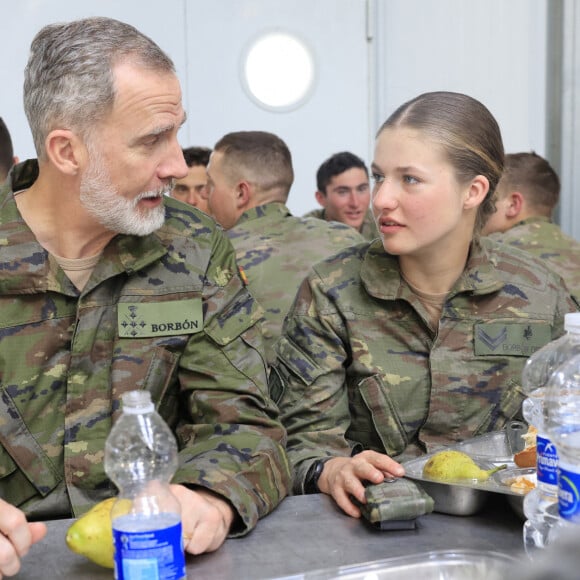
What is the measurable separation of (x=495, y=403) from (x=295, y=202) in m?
4.07

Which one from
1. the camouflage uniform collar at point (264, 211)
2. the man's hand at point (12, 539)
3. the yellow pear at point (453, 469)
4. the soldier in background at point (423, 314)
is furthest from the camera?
the camouflage uniform collar at point (264, 211)

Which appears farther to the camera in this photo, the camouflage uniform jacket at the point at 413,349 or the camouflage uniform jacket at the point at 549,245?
the camouflage uniform jacket at the point at 549,245

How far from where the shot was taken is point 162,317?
1.63m

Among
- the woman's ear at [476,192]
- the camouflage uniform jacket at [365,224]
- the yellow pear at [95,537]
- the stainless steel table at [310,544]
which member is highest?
the woman's ear at [476,192]

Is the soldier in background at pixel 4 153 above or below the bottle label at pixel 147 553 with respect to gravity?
above

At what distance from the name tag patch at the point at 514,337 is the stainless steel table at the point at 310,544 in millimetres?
637

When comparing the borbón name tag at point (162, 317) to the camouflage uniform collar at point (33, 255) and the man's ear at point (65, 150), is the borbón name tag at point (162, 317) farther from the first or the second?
the man's ear at point (65, 150)

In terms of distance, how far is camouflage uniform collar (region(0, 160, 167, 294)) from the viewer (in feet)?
5.11

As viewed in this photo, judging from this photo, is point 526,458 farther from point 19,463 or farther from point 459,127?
point 19,463

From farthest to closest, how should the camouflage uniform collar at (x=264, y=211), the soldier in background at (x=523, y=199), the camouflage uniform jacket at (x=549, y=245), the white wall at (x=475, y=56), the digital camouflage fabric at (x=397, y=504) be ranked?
the white wall at (x=475, y=56), the soldier in background at (x=523, y=199), the camouflage uniform collar at (x=264, y=211), the camouflage uniform jacket at (x=549, y=245), the digital camouflage fabric at (x=397, y=504)

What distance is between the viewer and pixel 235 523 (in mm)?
1261

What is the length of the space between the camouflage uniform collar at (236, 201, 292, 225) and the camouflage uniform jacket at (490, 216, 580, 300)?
96 centimetres

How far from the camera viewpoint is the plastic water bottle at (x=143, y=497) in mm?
934

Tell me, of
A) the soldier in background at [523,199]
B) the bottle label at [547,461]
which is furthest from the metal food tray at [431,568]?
the soldier in background at [523,199]
